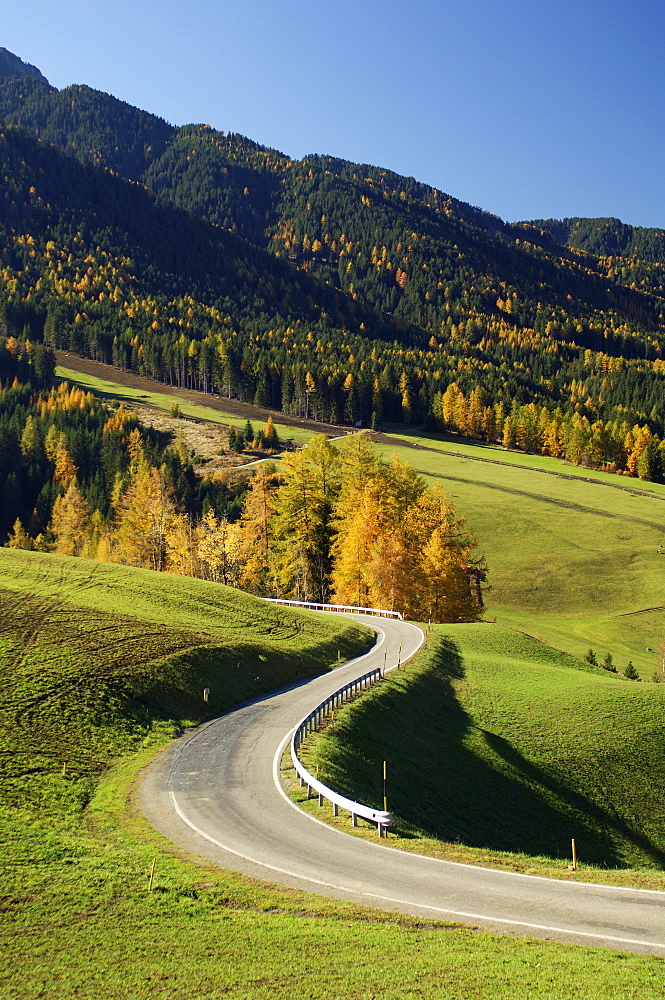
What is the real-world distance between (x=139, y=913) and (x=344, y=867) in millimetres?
5484

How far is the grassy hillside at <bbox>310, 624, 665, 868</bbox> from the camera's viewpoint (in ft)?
90.8

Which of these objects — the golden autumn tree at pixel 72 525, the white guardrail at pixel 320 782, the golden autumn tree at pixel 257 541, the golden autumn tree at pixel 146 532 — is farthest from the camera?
the golden autumn tree at pixel 72 525

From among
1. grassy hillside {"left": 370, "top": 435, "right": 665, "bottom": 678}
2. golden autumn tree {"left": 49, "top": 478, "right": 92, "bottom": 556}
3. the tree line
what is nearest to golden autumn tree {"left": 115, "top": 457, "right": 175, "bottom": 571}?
the tree line

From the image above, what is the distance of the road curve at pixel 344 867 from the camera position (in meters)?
15.2

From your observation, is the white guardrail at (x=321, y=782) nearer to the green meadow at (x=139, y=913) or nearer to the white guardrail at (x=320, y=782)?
the white guardrail at (x=320, y=782)

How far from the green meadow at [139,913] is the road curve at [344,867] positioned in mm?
800

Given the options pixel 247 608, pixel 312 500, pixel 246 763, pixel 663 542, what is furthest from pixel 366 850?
pixel 663 542

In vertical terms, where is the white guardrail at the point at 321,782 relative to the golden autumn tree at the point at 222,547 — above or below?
above

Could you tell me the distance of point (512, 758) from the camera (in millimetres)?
35312

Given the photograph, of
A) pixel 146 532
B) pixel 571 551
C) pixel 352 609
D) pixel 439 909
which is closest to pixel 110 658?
pixel 439 909

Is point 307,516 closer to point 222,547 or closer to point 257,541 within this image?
point 257,541

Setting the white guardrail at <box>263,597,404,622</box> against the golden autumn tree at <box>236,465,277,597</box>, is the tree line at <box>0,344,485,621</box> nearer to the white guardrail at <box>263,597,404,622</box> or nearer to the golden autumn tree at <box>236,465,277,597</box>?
the golden autumn tree at <box>236,465,277,597</box>

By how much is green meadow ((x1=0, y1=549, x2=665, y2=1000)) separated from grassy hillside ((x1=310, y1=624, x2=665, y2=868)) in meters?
8.09

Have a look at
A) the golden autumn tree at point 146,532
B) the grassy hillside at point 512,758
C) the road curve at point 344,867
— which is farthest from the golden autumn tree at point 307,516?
the road curve at point 344,867
